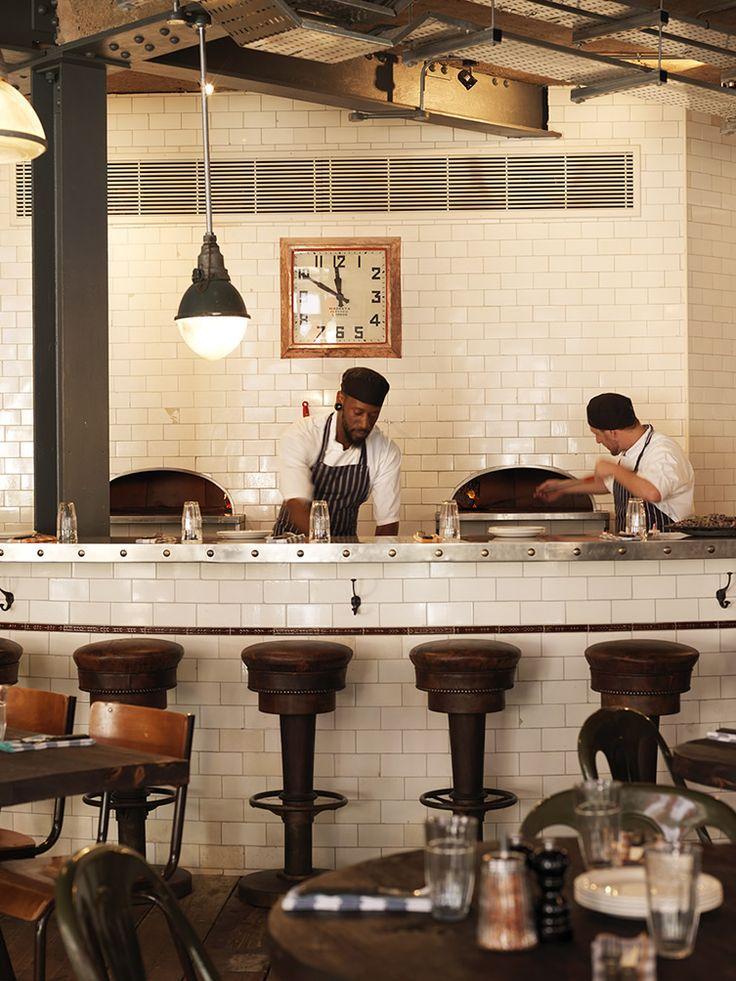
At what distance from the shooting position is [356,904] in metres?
2.29

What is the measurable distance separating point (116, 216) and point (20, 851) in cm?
524

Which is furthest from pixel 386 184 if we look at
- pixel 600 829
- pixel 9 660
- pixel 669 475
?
pixel 600 829

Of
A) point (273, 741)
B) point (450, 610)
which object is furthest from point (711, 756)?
point (273, 741)

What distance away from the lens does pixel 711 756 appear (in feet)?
11.3

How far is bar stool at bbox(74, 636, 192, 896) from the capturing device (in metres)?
4.95

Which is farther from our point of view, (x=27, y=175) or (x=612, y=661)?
(x=27, y=175)

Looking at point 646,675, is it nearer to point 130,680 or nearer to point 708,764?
point 708,764

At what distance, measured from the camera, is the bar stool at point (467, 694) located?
486 centimetres

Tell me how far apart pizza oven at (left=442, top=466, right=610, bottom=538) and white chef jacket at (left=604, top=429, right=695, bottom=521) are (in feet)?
5.80

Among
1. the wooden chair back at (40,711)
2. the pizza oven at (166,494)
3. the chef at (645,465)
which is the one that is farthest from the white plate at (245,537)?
the pizza oven at (166,494)

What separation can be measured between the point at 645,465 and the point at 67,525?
2.60 meters

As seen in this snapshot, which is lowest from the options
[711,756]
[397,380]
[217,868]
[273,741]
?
[217,868]

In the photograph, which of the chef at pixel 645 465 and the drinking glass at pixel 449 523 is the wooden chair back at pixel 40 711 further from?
the chef at pixel 645 465

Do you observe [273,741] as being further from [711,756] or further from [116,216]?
[116,216]
